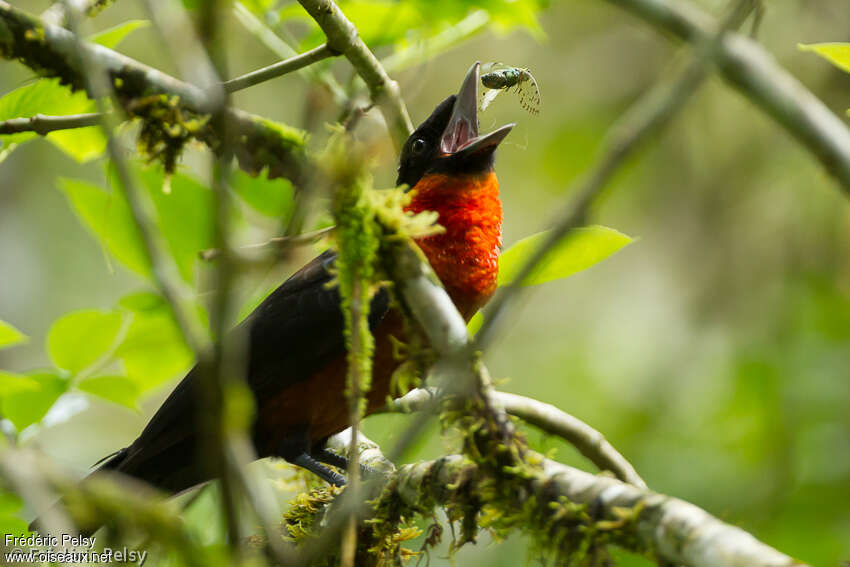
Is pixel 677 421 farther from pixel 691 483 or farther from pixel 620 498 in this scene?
pixel 620 498

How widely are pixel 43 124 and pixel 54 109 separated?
259 millimetres

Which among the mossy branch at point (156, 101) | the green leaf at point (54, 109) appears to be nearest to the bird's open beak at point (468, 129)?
the mossy branch at point (156, 101)

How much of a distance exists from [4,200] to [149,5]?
6.51 m

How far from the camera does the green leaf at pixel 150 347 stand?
2963 millimetres

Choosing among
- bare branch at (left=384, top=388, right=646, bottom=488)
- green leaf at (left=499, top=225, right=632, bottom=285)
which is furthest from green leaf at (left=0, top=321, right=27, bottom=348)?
green leaf at (left=499, top=225, right=632, bottom=285)

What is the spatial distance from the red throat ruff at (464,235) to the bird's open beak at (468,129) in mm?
Result: 133

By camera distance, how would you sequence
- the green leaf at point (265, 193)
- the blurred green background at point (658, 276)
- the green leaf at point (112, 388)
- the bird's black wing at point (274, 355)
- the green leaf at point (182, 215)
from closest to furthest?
the green leaf at point (112, 388)
the green leaf at point (182, 215)
the bird's black wing at point (274, 355)
the green leaf at point (265, 193)
the blurred green background at point (658, 276)

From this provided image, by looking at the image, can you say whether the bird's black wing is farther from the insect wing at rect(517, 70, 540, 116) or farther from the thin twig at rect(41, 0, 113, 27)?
the thin twig at rect(41, 0, 113, 27)

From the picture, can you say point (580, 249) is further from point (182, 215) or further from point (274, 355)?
point (182, 215)

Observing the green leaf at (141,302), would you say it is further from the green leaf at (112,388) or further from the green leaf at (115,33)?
the green leaf at (115,33)

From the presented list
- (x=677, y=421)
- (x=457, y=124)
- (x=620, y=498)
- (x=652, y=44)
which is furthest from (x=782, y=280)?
(x=620, y=498)

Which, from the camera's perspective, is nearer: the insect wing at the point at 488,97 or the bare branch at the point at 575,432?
the bare branch at the point at 575,432

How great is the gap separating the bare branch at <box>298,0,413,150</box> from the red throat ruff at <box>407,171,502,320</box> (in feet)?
1.15

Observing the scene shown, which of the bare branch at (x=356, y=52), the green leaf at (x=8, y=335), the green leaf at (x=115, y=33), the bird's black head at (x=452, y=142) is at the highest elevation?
the bird's black head at (x=452, y=142)
